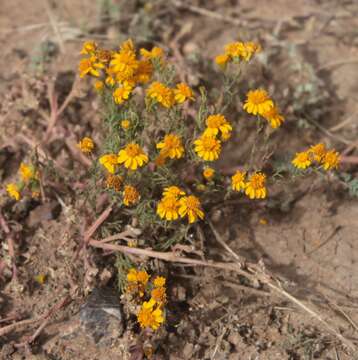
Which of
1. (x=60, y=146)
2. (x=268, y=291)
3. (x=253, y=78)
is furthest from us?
(x=253, y=78)

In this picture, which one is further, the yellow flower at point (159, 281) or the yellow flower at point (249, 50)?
the yellow flower at point (249, 50)

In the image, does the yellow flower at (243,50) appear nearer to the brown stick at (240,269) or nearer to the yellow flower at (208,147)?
the yellow flower at (208,147)

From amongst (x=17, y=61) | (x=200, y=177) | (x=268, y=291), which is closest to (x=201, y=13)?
(x=17, y=61)

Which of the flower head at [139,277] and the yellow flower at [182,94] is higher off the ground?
the yellow flower at [182,94]

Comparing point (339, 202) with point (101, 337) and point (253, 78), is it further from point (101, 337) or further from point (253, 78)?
point (101, 337)

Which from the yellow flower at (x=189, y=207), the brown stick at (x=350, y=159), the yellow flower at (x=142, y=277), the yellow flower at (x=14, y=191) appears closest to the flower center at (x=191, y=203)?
the yellow flower at (x=189, y=207)

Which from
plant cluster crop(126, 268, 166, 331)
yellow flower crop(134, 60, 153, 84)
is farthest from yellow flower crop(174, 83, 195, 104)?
plant cluster crop(126, 268, 166, 331)
